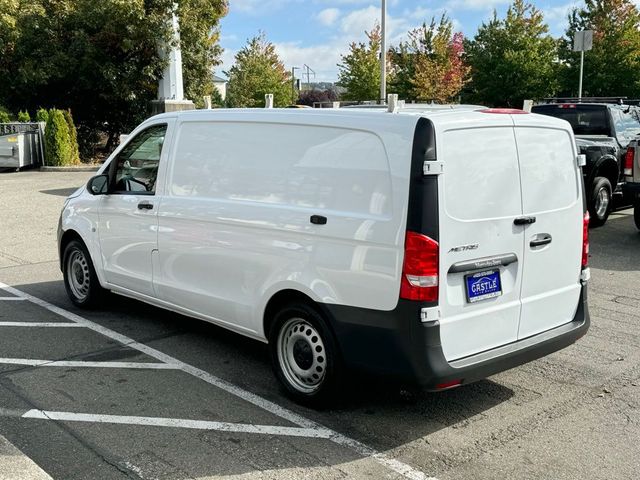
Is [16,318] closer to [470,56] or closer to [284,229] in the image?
[284,229]

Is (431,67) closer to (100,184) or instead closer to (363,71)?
(363,71)

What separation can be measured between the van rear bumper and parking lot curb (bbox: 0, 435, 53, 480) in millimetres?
1790

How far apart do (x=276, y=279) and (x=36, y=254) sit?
257 inches

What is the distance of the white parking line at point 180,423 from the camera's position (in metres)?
4.17

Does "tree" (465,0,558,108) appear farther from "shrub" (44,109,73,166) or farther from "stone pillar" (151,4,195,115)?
"shrub" (44,109,73,166)

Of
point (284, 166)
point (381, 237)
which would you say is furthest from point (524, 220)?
point (284, 166)

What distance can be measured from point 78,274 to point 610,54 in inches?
1387

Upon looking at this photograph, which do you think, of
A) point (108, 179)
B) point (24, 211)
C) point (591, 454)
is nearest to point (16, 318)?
point (108, 179)

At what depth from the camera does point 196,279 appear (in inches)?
209

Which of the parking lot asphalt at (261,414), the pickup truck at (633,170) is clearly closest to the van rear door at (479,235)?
the parking lot asphalt at (261,414)

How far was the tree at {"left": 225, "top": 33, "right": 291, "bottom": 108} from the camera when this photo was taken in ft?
138

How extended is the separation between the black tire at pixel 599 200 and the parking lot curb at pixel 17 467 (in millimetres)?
9796

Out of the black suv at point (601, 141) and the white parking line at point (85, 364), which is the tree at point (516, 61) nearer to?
the black suv at point (601, 141)

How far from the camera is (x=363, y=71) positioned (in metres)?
39.2
